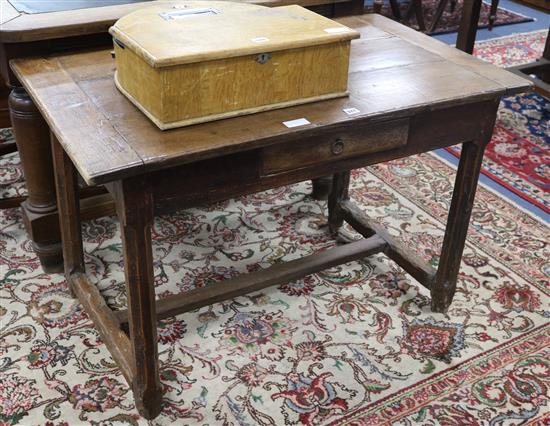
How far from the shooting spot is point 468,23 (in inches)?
164

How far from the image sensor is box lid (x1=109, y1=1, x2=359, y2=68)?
161 cm

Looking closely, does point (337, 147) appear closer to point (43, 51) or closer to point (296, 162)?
point (296, 162)

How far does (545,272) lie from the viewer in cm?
272

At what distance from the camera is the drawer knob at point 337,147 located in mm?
1810

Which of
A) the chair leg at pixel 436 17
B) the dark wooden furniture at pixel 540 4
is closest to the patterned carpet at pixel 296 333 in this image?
the dark wooden furniture at pixel 540 4

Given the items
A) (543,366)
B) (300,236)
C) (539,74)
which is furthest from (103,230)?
(539,74)

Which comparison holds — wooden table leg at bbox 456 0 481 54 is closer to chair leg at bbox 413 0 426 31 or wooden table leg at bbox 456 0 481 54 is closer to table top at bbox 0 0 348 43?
chair leg at bbox 413 0 426 31

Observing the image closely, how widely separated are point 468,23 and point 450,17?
1734mm

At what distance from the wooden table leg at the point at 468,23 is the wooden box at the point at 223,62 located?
2549mm

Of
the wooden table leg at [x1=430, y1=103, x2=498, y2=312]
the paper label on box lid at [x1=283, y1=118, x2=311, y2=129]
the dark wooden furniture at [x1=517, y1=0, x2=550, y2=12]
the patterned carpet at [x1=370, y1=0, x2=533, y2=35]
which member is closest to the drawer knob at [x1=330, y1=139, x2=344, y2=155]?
the paper label on box lid at [x1=283, y1=118, x2=311, y2=129]

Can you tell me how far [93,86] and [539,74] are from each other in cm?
321

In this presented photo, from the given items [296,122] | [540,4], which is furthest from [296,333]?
[540,4]

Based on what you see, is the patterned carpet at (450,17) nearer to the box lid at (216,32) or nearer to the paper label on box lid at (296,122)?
the box lid at (216,32)

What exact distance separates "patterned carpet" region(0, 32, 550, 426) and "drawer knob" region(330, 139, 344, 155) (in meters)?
0.76
